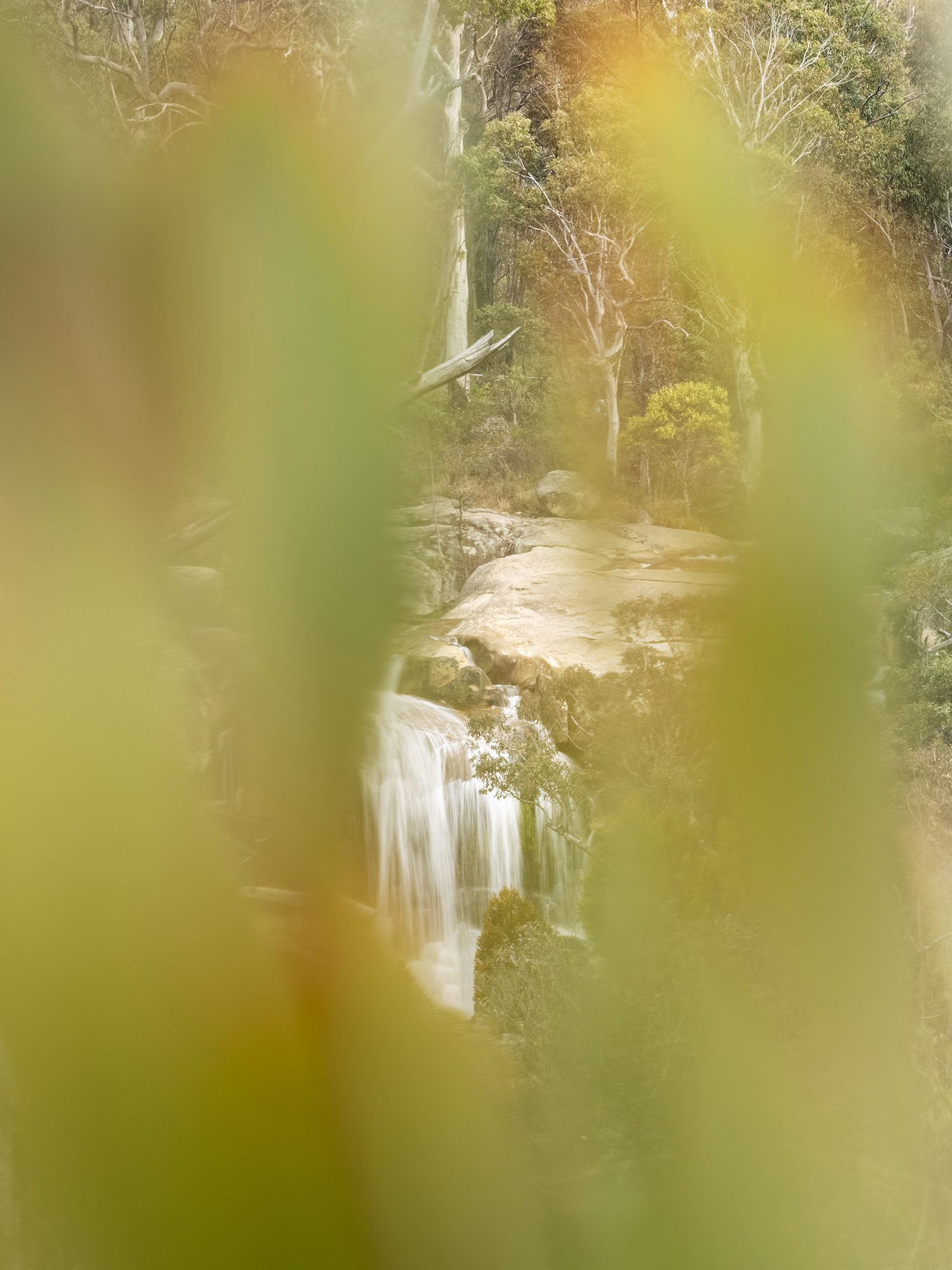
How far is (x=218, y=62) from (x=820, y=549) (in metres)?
0.99

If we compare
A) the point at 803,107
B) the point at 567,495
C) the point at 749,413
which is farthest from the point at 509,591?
the point at 803,107

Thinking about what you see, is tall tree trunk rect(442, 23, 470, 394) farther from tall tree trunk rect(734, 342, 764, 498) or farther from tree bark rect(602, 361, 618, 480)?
tall tree trunk rect(734, 342, 764, 498)

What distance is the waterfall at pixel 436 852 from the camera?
1259mm

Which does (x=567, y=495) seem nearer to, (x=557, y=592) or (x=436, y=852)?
(x=557, y=592)

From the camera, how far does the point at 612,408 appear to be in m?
1.34

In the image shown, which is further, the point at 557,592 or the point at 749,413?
the point at 749,413

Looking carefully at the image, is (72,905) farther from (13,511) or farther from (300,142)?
(300,142)

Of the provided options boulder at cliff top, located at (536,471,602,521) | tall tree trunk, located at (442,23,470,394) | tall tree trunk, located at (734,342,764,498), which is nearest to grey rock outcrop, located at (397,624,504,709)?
boulder at cliff top, located at (536,471,602,521)

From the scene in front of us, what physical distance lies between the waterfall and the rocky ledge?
0.06 m

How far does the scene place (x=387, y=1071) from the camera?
126 centimetres

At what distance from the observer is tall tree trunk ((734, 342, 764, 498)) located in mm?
1418

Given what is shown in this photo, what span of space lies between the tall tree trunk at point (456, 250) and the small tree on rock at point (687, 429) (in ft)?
0.78

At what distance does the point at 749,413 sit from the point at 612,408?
0.21 m

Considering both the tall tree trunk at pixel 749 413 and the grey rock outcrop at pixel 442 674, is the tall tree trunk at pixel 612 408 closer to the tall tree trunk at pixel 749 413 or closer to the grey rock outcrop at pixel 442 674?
the tall tree trunk at pixel 749 413
